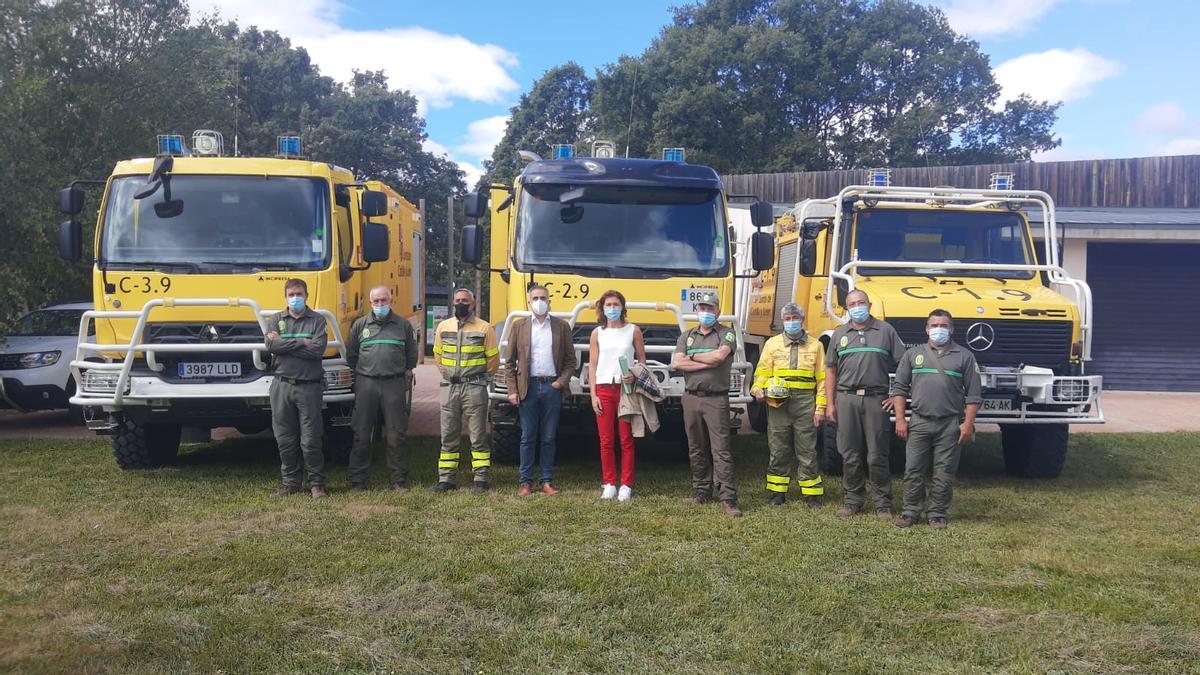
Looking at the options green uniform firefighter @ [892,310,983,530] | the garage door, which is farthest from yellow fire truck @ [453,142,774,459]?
the garage door

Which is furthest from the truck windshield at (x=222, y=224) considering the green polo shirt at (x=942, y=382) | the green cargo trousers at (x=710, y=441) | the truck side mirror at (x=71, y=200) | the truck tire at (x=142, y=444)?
the green polo shirt at (x=942, y=382)

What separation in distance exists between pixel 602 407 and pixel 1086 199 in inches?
572

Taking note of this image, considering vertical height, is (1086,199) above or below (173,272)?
above

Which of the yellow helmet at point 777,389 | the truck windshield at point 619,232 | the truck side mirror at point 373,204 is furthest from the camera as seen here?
the truck side mirror at point 373,204

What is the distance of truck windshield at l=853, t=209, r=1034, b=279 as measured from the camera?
894 centimetres

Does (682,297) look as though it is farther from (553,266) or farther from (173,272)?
(173,272)

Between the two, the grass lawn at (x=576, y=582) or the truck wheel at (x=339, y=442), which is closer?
the grass lawn at (x=576, y=582)

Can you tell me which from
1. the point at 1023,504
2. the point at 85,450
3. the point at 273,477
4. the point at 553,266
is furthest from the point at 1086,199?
the point at 85,450

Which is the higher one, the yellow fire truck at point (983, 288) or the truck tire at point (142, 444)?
the yellow fire truck at point (983, 288)

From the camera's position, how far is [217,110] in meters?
18.3

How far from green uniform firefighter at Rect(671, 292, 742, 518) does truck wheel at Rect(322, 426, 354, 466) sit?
3243 millimetres

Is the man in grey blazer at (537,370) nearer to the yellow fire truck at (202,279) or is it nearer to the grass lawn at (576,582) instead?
the grass lawn at (576,582)

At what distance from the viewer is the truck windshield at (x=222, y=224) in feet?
25.8

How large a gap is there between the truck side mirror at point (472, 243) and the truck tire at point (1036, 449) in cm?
490
